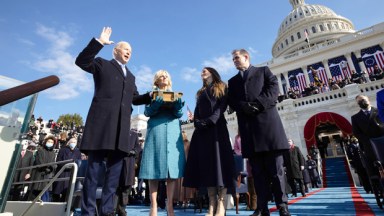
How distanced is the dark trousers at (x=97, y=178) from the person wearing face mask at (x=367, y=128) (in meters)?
4.17

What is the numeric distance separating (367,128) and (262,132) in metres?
2.64

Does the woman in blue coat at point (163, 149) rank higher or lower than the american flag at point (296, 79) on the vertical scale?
lower

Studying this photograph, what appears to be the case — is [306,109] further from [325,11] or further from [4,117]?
[325,11]

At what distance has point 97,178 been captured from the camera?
2414 mm

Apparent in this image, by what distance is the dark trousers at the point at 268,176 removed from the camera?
2766 mm

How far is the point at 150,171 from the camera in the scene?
9.16ft

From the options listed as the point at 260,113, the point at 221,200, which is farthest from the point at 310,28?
the point at 221,200

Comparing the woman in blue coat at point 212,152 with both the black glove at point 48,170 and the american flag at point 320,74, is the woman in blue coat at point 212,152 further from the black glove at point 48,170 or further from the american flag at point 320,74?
the american flag at point 320,74

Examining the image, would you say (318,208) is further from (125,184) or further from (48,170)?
(48,170)

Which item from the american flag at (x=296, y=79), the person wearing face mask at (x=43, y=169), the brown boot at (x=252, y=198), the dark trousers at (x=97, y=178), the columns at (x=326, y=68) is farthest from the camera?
the american flag at (x=296, y=79)

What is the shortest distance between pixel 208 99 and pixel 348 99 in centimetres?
1697

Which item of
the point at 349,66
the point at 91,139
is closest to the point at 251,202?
the point at 91,139

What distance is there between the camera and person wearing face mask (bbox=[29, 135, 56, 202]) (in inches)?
214

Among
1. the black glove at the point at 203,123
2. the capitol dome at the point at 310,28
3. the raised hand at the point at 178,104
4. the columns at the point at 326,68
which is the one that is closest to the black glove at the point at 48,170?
the raised hand at the point at 178,104
